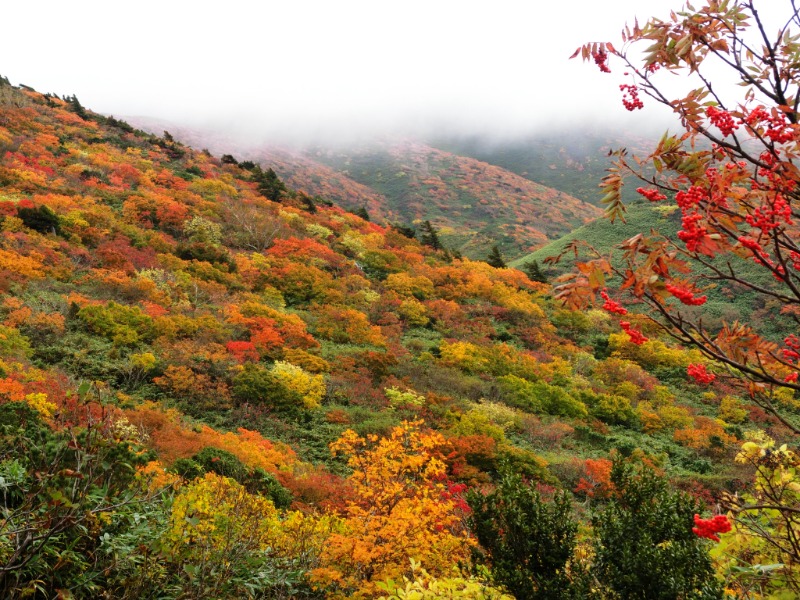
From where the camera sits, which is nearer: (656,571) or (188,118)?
(656,571)

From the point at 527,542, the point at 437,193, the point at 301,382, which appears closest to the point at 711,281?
the point at 301,382

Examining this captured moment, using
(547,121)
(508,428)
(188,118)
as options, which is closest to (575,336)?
(508,428)

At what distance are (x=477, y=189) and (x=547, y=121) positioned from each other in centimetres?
7033

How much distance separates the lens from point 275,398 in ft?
41.1

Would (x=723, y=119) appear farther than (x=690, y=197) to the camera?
Yes

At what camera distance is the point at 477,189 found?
73312 millimetres

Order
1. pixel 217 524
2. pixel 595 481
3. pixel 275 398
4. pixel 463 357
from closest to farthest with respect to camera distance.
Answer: pixel 217 524
pixel 595 481
pixel 275 398
pixel 463 357

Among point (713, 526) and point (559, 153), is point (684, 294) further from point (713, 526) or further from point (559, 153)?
point (559, 153)

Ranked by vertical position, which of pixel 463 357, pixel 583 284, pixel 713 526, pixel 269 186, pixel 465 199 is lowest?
pixel 463 357

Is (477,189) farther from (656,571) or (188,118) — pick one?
(656,571)

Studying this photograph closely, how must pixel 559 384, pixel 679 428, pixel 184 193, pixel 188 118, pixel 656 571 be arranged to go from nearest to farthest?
pixel 656 571, pixel 679 428, pixel 559 384, pixel 184 193, pixel 188 118

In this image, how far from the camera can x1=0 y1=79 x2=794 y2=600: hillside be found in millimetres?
4000

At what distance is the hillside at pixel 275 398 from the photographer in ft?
13.1

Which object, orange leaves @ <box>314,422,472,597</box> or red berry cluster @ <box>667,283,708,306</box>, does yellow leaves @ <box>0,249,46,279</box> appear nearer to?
orange leaves @ <box>314,422,472,597</box>
